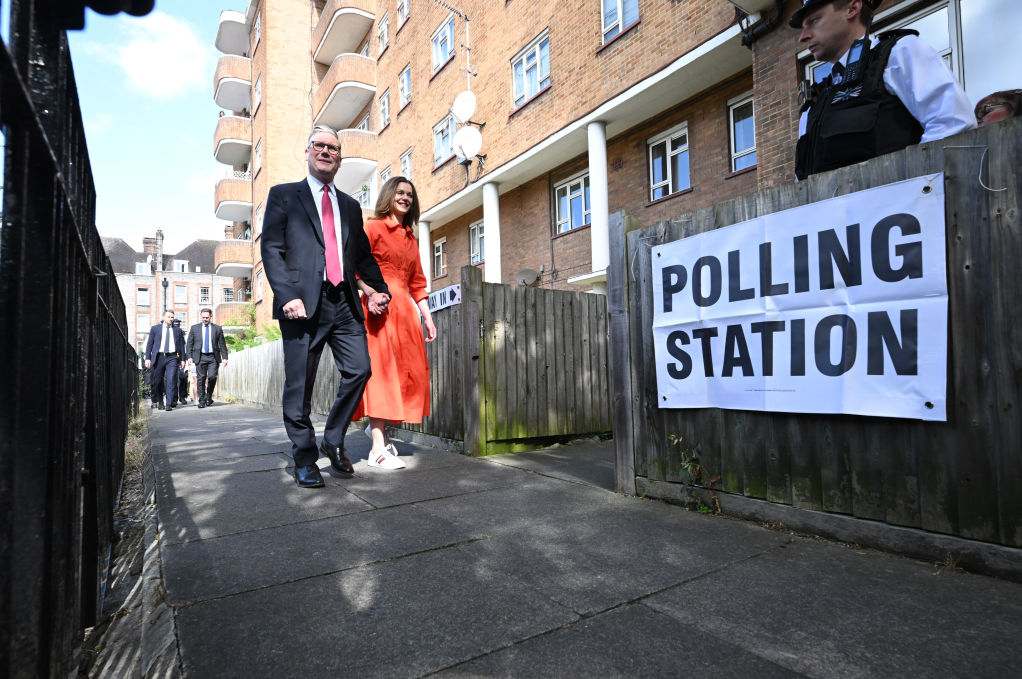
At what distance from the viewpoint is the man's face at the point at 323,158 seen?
418 cm

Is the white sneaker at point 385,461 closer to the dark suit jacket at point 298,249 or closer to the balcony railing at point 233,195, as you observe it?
the dark suit jacket at point 298,249

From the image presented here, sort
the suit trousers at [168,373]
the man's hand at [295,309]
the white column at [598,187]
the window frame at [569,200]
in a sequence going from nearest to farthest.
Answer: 1. the man's hand at [295,309]
2. the white column at [598,187]
3. the suit trousers at [168,373]
4. the window frame at [569,200]

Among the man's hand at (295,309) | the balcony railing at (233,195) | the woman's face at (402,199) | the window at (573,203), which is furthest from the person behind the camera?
the balcony railing at (233,195)

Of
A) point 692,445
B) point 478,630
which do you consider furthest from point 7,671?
point 692,445

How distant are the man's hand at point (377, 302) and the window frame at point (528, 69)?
10.3m

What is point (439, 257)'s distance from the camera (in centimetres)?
2045

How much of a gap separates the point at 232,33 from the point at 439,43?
82.2ft

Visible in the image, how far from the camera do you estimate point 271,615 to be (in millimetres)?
1968

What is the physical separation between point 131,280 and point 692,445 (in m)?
77.2

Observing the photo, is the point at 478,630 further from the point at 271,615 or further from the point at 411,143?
the point at 411,143

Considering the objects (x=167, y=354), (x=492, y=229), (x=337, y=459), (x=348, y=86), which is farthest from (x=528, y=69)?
(x=337, y=459)

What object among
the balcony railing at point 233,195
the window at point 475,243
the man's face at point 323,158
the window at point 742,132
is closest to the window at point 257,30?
the balcony railing at point 233,195

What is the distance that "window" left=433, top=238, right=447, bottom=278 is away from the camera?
1991 cm

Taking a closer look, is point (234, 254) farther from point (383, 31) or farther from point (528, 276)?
point (528, 276)
